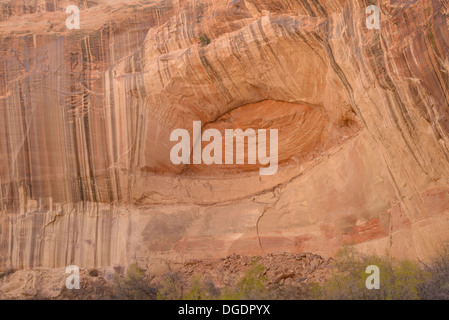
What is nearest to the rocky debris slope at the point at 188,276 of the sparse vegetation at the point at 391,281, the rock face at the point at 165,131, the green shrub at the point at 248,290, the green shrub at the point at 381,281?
the rock face at the point at 165,131

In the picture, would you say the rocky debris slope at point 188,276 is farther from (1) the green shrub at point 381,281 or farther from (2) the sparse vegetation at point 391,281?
(2) the sparse vegetation at point 391,281

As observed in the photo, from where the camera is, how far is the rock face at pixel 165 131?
10.1 metres

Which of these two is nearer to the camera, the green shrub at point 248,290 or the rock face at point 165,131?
the green shrub at point 248,290

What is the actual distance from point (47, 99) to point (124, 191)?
286 centimetres

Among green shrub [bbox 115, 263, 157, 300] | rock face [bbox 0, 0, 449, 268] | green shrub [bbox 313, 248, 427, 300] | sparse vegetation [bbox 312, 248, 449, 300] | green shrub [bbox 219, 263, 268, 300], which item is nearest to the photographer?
sparse vegetation [bbox 312, 248, 449, 300]

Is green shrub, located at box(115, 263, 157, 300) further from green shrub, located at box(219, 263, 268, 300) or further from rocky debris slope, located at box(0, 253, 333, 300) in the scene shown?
green shrub, located at box(219, 263, 268, 300)

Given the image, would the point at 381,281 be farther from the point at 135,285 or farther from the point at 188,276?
the point at 135,285

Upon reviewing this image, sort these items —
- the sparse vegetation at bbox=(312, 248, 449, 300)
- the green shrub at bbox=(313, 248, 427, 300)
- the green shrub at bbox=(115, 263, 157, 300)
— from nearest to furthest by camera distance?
the sparse vegetation at bbox=(312, 248, 449, 300) → the green shrub at bbox=(313, 248, 427, 300) → the green shrub at bbox=(115, 263, 157, 300)

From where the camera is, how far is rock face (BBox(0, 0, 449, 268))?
10.1 m

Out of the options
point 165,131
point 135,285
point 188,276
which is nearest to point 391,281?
point 188,276

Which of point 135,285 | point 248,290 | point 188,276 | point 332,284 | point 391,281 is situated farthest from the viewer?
point 188,276

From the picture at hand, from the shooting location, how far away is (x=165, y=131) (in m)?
11.3

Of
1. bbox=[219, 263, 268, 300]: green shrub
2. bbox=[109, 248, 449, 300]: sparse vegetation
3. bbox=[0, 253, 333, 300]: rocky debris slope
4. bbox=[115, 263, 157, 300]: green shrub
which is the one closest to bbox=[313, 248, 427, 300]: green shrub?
bbox=[109, 248, 449, 300]: sparse vegetation
